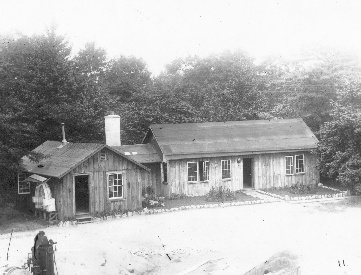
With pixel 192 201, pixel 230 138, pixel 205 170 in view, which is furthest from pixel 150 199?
pixel 230 138

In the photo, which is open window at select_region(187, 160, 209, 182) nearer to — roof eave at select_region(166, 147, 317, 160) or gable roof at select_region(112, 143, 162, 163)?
roof eave at select_region(166, 147, 317, 160)

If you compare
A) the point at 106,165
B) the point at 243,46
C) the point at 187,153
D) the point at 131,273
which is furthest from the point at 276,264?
the point at 243,46

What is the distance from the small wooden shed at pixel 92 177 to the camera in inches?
846

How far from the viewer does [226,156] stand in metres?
28.5

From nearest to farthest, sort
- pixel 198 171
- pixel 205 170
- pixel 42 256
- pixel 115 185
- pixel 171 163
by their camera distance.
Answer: pixel 42 256, pixel 115 185, pixel 171 163, pixel 198 171, pixel 205 170

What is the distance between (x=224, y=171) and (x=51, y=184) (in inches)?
437

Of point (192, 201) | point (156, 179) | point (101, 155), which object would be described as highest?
point (101, 155)

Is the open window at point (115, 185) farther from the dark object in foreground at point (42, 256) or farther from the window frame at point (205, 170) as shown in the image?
the dark object in foreground at point (42, 256)

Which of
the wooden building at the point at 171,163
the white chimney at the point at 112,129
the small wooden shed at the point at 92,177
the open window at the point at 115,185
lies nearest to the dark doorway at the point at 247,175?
the wooden building at the point at 171,163

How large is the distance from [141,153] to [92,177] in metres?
5.84

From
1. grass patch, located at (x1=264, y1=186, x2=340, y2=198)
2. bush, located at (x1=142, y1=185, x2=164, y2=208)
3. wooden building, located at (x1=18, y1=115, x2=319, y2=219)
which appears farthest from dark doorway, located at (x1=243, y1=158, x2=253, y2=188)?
bush, located at (x1=142, y1=185, x2=164, y2=208)

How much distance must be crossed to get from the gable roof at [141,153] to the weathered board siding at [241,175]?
1.08m

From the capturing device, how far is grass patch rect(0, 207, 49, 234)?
20188mm

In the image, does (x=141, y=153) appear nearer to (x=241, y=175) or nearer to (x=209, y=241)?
(x=241, y=175)
